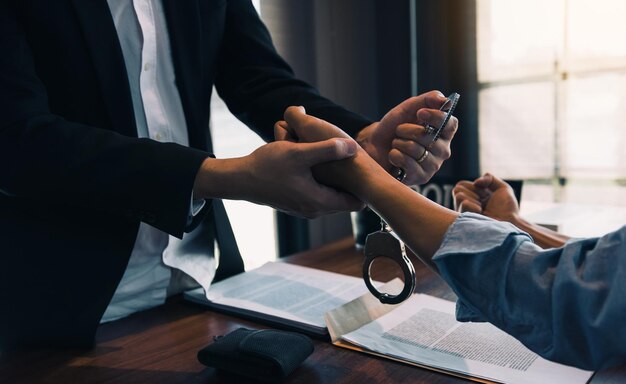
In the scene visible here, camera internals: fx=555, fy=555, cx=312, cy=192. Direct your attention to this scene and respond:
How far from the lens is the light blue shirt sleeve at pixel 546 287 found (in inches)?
20.8

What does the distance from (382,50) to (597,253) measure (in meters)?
2.20

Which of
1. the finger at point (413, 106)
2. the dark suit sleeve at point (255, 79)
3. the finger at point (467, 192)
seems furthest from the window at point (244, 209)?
the finger at point (413, 106)

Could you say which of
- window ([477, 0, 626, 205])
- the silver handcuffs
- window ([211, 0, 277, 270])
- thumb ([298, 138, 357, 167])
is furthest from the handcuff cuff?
window ([477, 0, 626, 205])

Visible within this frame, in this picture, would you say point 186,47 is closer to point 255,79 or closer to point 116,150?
point 255,79

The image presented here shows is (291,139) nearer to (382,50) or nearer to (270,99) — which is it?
(270,99)

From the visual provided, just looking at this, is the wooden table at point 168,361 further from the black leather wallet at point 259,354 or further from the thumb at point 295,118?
the thumb at point 295,118

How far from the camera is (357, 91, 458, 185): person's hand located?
0.93 m

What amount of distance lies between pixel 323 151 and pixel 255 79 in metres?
0.51

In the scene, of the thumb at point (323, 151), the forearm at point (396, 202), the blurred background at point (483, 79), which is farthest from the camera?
the blurred background at point (483, 79)

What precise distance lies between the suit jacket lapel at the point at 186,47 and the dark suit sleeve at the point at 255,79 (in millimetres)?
135

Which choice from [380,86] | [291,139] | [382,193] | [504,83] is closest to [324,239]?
[380,86]

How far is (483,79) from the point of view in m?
2.47

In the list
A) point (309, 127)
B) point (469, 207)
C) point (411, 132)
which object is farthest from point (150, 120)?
point (469, 207)

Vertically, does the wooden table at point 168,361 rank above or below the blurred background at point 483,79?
below
